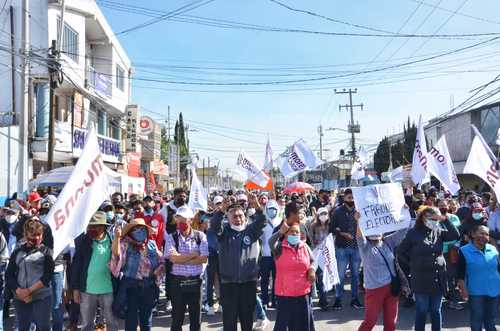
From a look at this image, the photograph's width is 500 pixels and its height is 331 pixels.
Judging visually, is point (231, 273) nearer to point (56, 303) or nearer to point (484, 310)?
point (56, 303)

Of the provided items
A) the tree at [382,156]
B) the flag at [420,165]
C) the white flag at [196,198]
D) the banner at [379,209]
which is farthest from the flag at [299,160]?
the tree at [382,156]

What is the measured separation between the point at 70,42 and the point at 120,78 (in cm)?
903

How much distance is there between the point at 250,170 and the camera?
45.2 ft

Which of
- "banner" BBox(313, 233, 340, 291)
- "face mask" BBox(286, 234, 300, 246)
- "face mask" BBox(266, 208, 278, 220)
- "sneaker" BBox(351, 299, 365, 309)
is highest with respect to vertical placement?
"face mask" BBox(266, 208, 278, 220)

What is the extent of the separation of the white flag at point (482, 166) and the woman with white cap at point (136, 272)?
5173 millimetres

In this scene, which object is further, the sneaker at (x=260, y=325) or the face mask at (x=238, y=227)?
the sneaker at (x=260, y=325)

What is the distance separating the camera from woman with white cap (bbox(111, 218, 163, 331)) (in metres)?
5.64

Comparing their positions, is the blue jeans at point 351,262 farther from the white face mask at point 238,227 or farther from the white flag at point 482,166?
the white face mask at point 238,227

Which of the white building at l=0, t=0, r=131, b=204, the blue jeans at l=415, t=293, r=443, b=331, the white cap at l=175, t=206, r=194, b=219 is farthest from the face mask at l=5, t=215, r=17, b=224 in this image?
the blue jeans at l=415, t=293, r=443, b=331

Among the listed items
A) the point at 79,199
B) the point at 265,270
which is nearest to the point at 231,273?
the point at 79,199

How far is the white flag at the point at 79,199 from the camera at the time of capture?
4.82m

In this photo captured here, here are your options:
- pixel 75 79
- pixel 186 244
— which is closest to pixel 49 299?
pixel 186 244

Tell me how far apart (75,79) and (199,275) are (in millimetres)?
20480

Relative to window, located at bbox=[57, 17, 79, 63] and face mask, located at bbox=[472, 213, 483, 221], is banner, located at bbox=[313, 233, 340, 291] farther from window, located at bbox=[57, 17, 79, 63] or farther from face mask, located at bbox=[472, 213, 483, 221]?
window, located at bbox=[57, 17, 79, 63]
